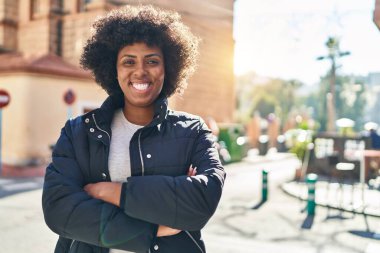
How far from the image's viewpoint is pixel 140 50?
2.09 m

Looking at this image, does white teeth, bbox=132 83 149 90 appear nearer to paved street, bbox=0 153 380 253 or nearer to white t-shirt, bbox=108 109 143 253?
white t-shirt, bbox=108 109 143 253

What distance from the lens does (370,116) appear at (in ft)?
371

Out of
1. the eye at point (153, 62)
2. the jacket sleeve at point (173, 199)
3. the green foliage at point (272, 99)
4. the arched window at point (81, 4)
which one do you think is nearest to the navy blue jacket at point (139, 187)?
the jacket sleeve at point (173, 199)

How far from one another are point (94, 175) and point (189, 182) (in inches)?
19.4

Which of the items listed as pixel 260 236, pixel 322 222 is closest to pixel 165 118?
pixel 260 236

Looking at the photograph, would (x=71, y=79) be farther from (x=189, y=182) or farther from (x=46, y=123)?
(x=189, y=182)

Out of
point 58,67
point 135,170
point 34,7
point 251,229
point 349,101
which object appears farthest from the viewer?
point 349,101

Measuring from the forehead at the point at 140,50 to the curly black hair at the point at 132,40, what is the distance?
35mm

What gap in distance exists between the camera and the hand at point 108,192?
6.13 feet

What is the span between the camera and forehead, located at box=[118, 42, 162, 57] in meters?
2.09

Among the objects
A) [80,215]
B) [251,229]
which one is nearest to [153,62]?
[80,215]

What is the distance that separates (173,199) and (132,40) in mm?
912

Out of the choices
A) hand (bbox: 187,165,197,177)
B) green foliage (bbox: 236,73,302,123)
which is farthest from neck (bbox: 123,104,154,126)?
green foliage (bbox: 236,73,302,123)

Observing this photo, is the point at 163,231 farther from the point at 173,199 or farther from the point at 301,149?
the point at 301,149
